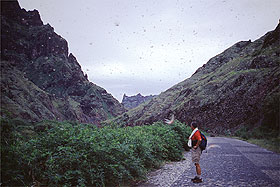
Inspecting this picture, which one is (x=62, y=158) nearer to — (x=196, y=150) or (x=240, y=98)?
(x=196, y=150)

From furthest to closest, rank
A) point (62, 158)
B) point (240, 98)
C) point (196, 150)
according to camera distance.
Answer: point (240, 98) < point (196, 150) < point (62, 158)

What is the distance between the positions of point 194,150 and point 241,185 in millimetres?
1571

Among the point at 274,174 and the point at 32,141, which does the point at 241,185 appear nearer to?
the point at 274,174

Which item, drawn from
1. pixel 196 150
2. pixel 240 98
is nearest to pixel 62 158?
pixel 196 150

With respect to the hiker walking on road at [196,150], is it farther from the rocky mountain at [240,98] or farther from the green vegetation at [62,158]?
the rocky mountain at [240,98]

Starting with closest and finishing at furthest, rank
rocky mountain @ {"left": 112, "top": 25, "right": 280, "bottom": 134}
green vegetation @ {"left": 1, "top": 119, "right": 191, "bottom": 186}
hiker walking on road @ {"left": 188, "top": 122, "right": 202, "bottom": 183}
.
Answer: green vegetation @ {"left": 1, "top": 119, "right": 191, "bottom": 186} < hiker walking on road @ {"left": 188, "top": 122, "right": 202, "bottom": 183} < rocky mountain @ {"left": 112, "top": 25, "right": 280, "bottom": 134}

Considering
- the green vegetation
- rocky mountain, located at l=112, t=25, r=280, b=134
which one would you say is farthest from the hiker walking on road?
rocky mountain, located at l=112, t=25, r=280, b=134

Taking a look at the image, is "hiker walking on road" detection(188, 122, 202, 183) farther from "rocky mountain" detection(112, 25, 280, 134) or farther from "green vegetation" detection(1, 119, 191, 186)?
"rocky mountain" detection(112, 25, 280, 134)

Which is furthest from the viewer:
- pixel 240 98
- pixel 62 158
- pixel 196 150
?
pixel 240 98

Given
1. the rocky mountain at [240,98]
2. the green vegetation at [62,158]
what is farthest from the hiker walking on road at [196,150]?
the rocky mountain at [240,98]

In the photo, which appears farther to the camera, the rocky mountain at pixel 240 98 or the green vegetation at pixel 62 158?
the rocky mountain at pixel 240 98

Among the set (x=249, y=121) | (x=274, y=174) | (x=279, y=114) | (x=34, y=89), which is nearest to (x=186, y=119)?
(x=249, y=121)

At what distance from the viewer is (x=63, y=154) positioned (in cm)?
435

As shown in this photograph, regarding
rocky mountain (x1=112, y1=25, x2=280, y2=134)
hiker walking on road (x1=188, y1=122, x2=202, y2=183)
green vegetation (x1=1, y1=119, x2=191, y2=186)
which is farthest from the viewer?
rocky mountain (x1=112, y1=25, x2=280, y2=134)
